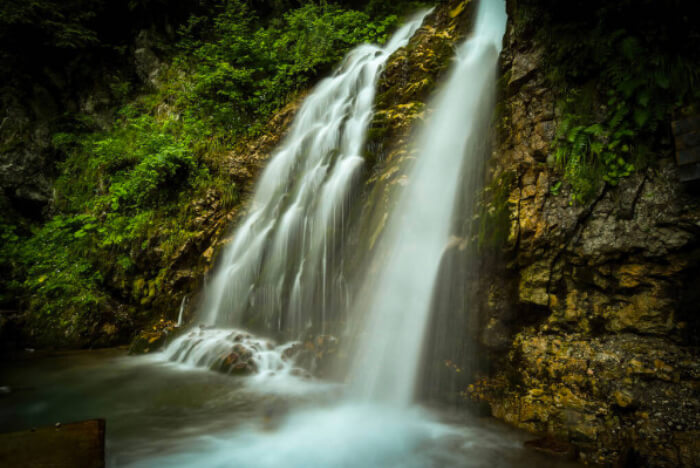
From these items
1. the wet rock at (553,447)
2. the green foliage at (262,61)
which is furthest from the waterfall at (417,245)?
the green foliage at (262,61)

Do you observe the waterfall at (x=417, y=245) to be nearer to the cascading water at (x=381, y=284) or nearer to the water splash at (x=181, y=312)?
the cascading water at (x=381, y=284)

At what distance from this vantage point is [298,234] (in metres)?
5.82

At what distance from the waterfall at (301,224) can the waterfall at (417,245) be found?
96 centimetres

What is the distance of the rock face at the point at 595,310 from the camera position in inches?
95.3

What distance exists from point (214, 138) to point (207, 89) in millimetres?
1940

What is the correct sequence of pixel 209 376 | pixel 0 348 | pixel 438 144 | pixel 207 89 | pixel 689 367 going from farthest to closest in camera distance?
pixel 207 89 → pixel 0 348 → pixel 438 144 → pixel 209 376 → pixel 689 367

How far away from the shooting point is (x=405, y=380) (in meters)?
3.76

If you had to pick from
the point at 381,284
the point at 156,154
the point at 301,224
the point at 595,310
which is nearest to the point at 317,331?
the point at 381,284

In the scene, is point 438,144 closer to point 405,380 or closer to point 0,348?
point 405,380

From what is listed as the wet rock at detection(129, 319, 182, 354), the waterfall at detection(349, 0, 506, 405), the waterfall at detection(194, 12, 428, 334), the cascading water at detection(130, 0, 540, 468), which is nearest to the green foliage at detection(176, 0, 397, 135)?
the waterfall at detection(194, 12, 428, 334)

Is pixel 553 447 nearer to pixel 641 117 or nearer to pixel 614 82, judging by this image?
pixel 641 117

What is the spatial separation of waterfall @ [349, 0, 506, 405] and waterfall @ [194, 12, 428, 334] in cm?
96

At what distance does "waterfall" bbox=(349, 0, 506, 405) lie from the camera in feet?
12.7

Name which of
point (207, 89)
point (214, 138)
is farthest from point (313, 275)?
point (207, 89)
